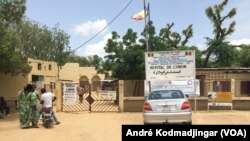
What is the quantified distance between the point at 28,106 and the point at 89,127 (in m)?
2.56

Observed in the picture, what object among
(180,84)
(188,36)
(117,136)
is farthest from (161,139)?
(188,36)

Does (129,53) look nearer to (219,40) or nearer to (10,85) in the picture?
(10,85)

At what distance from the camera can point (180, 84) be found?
23.4 meters

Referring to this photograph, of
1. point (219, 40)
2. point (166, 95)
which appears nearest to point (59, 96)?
point (166, 95)

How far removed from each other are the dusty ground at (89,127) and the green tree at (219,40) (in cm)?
2353

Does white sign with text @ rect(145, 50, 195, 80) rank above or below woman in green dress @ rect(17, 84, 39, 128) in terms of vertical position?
above

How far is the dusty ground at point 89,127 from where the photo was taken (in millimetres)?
14180

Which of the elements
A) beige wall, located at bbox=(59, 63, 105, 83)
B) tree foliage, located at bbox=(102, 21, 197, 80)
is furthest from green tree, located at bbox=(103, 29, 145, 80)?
beige wall, located at bbox=(59, 63, 105, 83)

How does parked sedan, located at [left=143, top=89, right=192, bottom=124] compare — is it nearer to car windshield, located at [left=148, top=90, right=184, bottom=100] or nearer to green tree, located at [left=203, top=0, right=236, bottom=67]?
car windshield, located at [left=148, top=90, right=184, bottom=100]

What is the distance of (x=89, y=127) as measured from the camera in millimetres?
16906

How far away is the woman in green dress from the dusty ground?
378 millimetres

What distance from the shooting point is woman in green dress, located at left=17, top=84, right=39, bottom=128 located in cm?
1652

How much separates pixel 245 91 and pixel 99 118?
13653 mm

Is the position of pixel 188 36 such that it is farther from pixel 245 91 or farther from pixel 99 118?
pixel 99 118
